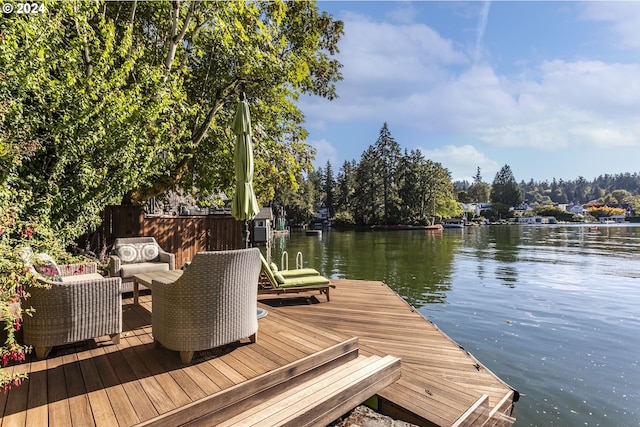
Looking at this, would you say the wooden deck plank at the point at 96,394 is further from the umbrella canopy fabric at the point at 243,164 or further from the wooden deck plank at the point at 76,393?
the umbrella canopy fabric at the point at 243,164

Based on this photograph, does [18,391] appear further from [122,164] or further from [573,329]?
[573,329]

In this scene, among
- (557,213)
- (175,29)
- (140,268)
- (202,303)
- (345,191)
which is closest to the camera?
(202,303)

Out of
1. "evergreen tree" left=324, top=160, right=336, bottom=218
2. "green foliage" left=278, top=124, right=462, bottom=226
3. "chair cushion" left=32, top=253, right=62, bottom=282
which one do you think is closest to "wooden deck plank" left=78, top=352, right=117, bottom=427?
"chair cushion" left=32, top=253, right=62, bottom=282

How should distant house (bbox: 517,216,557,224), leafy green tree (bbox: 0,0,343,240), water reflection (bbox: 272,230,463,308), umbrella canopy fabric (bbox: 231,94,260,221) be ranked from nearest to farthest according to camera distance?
umbrella canopy fabric (bbox: 231,94,260,221) → leafy green tree (bbox: 0,0,343,240) → water reflection (bbox: 272,230,463,308) → distant house (bbox: 517,216,557,224)

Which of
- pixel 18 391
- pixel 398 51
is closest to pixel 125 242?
pixel 18 391

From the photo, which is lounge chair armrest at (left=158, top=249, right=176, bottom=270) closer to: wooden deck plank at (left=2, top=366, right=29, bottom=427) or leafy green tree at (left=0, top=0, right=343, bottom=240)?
leafy green tree at (left=0, top=0, right=343, bottom=240)


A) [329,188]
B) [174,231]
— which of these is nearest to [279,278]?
[174,231]

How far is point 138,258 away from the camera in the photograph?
541 cm

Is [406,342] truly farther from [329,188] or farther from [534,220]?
[534,220]

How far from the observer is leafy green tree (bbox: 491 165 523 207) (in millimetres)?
75188

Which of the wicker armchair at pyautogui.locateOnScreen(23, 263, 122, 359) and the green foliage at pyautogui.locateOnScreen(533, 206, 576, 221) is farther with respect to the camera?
the green foliage at pyautogui.locateOnScreen(533, 206, 576, 221)

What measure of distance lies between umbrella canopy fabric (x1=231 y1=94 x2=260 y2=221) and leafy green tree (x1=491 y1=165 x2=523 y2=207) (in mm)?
82848

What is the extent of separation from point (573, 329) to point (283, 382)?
7.52 m

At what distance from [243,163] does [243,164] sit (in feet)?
0.04
